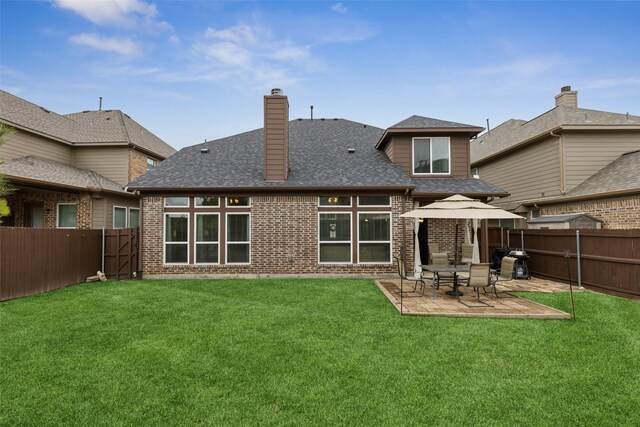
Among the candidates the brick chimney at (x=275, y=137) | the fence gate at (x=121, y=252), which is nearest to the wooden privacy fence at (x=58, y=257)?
the fence gate at (x=121, y=252)

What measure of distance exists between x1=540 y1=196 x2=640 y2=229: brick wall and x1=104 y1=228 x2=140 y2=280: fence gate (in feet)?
52.9

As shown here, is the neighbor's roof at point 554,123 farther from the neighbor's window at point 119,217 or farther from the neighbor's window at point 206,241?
the neighbor's window at point 119,217

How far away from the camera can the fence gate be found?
35.9ft

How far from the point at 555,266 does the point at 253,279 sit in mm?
9578

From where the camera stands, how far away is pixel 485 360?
426 centimetres

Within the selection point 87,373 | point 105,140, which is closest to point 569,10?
point 87,373

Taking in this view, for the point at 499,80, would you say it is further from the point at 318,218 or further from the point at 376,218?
the point at 318,218

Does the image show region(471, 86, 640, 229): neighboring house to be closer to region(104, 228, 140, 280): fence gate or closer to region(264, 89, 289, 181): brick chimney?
region(264, 89, 289, 181): brick chimney

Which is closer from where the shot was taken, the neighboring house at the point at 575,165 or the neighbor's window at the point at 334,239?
the neighboring house at the point at 575,165

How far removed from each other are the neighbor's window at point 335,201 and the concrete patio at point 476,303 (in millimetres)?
3021

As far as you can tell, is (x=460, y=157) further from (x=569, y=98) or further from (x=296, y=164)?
(x=569, y=98)

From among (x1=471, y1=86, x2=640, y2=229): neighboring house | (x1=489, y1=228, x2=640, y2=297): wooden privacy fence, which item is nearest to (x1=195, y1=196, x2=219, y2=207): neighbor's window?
(x1=489, y1=228, x2=640, y2=297): wooden privacy fence

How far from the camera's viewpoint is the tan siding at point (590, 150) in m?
12.8

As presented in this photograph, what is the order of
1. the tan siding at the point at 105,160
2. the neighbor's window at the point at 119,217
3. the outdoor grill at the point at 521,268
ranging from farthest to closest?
1. the tan siding at the point at 105,160
2. the neighbor's window at the point at 119,217
3. the outdoor grill at the point at 521,268
